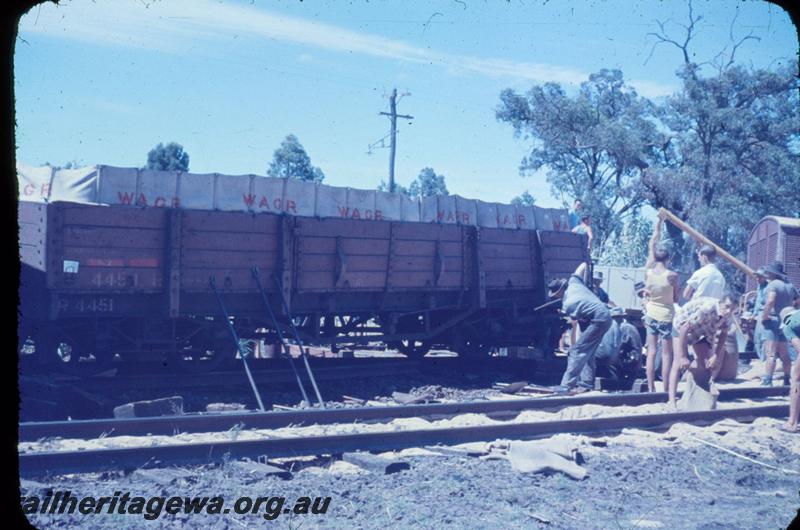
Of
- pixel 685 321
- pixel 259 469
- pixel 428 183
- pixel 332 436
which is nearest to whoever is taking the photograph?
pixel 259 469

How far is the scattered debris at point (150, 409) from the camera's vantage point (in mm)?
7535

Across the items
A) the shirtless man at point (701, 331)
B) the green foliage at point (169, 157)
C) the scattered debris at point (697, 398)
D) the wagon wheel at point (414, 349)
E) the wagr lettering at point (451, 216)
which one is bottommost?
the scattered debris at point (697, 398)

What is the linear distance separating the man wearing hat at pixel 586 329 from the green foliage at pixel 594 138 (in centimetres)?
2785

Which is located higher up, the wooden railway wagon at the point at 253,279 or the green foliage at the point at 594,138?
the green foliage at the point at 594,138

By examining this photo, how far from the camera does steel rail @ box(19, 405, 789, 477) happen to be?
17.8 feet

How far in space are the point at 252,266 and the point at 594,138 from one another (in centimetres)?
3097

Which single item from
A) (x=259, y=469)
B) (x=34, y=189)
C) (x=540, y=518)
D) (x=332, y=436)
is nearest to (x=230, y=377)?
(x=34, y=189)

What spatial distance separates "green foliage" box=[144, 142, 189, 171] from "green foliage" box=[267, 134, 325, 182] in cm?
661

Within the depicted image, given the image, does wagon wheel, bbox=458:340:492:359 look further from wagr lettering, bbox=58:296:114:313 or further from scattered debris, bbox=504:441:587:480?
scattered debris, bbox=504:441:587:480

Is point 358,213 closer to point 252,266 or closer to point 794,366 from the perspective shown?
point 252,266

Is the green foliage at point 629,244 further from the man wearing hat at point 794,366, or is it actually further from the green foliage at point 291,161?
the man wearing hat at point 794,366

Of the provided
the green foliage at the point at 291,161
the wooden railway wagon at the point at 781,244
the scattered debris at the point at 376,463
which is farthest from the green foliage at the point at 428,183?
the scattered debris at the point at 376,463

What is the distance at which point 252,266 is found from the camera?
1005 centimetres

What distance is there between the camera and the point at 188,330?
1020cm
